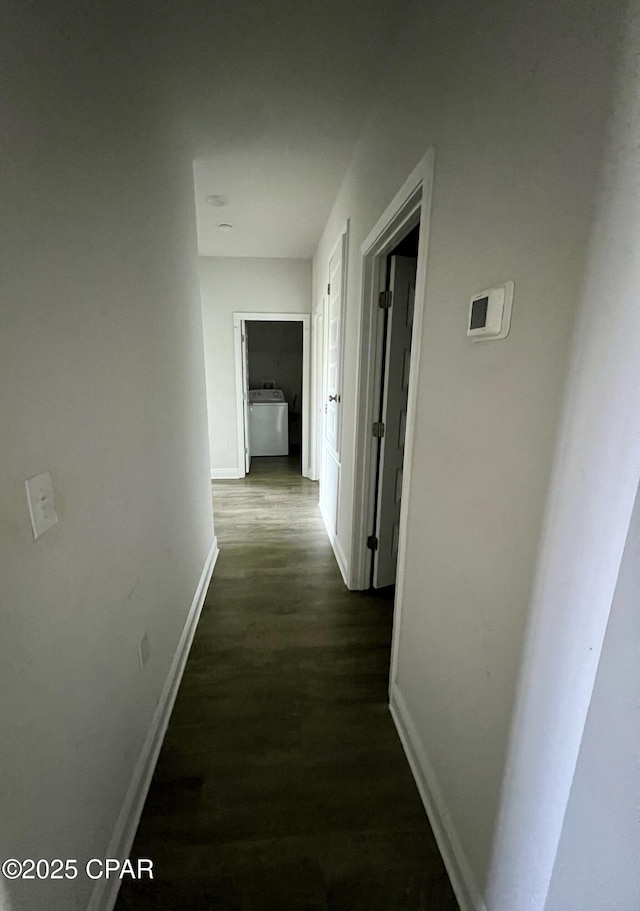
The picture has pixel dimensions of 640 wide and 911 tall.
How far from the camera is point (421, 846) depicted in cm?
110

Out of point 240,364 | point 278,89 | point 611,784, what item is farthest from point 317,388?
point 611,784

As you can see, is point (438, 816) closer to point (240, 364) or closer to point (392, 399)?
point (392, 399)

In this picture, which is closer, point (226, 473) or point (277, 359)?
point (226, 473)

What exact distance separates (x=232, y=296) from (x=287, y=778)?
166 inches

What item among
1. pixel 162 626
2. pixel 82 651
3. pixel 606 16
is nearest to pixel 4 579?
pixel 82 651

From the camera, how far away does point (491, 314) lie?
811 mm

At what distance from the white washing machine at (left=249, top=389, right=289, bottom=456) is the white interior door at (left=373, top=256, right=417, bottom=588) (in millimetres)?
3632

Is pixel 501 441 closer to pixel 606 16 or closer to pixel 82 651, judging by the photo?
pixel 606 16

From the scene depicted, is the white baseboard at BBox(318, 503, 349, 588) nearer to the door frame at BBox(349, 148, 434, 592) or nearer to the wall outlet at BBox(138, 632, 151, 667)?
the door frame at BBox(349, 148, 434, 592)

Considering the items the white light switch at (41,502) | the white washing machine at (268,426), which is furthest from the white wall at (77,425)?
the white washing machine at (268,426)

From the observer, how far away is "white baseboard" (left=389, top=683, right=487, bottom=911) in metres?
0.96

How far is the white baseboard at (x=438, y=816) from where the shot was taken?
958 millimetres

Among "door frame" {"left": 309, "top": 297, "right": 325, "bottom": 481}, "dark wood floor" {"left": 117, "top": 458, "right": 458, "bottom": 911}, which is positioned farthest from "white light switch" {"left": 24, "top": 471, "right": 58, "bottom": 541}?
"door frame" {"left": 309, "top": 297, "right": 325, "bottom": 481}

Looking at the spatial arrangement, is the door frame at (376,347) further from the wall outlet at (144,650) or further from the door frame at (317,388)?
the door frame at (317,388)
